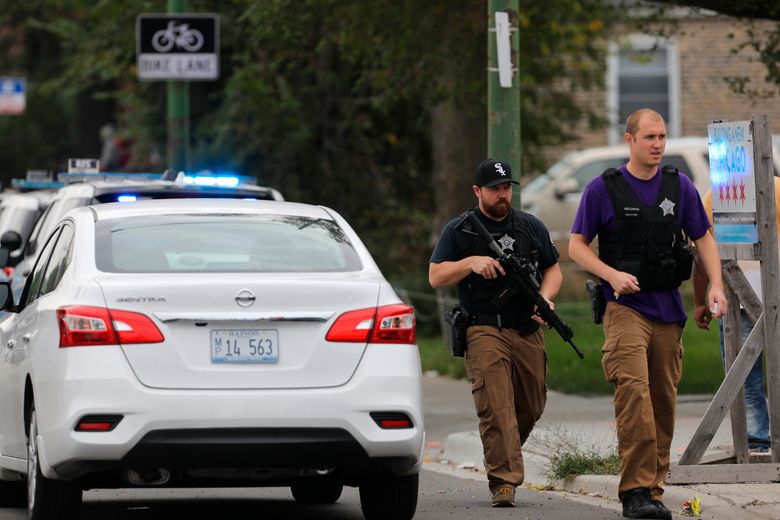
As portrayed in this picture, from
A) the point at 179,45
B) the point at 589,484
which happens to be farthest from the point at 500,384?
the point at 179,45

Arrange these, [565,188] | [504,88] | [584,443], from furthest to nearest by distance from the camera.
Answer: [565,188]
[504,88]
[584,443]

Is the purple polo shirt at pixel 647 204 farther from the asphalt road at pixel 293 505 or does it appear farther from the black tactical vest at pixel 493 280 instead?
the asphalt road at pixel 293 505

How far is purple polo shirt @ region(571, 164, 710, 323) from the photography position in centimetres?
848

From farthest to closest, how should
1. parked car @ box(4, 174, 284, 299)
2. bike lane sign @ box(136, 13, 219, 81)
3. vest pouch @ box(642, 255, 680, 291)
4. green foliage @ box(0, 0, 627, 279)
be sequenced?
1. green foliage @ box(0, 0, 627, 279)
2. bike lane sign @ box(136, 13, 219, 81)
3. parked car @ box(4, 174, 284, 299)
4. vest pouch @ box(642, 255, 680, 291)

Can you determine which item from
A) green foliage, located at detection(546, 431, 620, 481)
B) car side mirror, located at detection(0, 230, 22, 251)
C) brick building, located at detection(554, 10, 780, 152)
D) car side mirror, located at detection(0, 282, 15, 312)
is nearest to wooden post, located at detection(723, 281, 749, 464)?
green foliage, located at detection(546, 431, 620, 481)

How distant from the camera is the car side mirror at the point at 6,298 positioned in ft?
28.8

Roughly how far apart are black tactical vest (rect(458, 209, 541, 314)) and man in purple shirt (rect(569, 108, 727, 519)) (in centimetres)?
57

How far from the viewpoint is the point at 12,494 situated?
9.48 m

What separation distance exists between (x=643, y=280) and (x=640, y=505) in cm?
106

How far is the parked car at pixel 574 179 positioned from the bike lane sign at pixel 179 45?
8.08m

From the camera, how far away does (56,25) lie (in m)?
26.0

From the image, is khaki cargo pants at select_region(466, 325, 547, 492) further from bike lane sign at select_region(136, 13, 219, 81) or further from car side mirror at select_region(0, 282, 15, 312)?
bike lane sign at select_region(136, 13, 219, 81)

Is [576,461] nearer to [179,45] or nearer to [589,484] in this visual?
[589,484]

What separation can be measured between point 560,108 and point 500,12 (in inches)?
540
